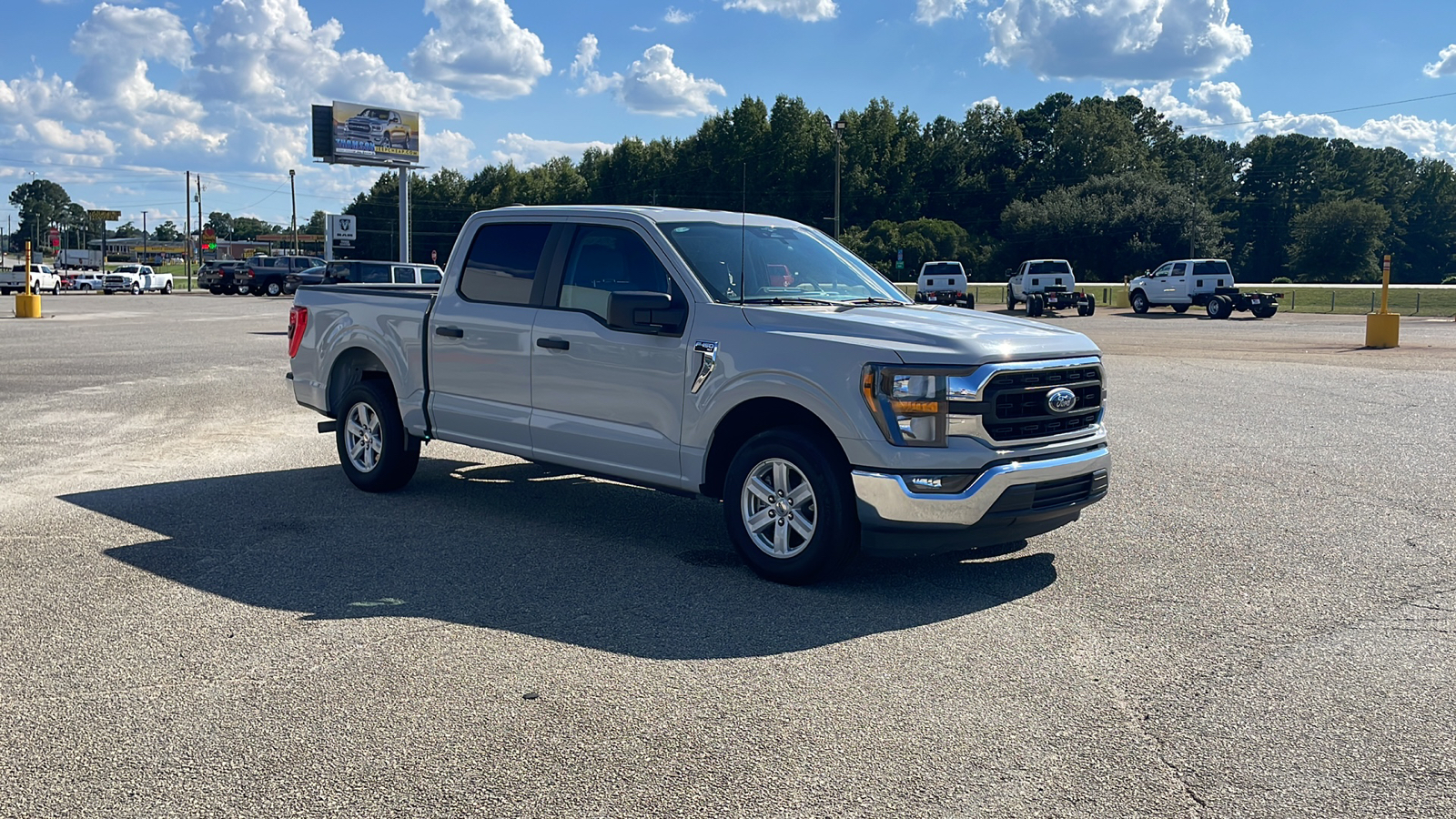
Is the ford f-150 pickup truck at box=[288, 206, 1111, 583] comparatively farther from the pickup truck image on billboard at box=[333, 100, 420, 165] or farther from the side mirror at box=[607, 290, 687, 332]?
the pickup truck image on billboard at box=[333, 100, 420, 165]

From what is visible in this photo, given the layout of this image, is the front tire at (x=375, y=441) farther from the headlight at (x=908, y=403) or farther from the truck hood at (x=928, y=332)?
the headlight at (x=908, y=403)

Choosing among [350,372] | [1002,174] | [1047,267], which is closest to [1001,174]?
[1002,174]

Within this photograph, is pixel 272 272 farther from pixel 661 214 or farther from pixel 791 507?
pixel 791 507

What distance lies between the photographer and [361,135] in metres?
76.7

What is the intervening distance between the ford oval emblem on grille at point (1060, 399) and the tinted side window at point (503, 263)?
3.25m

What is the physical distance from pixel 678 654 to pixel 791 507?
52.2 inches

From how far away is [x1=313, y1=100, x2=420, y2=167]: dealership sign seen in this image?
7556 centimetres

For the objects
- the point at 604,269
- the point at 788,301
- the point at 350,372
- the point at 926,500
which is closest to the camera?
the point at 926,500

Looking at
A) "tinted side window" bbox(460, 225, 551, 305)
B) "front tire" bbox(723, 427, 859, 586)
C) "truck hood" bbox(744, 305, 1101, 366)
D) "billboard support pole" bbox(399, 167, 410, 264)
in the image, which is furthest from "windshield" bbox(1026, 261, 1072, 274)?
"front tire" bbox(723, 427, 859, 586)

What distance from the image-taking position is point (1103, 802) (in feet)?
12.2

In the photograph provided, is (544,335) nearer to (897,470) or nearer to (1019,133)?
(897,470)

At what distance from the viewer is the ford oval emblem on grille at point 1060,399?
619cm

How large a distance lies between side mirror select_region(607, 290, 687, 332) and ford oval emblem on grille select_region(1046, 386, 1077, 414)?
1.98m

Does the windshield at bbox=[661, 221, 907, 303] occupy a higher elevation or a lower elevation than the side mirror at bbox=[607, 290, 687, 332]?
higher
